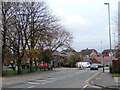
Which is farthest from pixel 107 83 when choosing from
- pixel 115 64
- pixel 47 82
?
pixel 115 64

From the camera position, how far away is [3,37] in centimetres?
4959

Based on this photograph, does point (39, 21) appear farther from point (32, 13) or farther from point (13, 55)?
point (13, 55)

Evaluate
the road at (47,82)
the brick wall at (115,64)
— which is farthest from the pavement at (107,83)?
the brick wall at (115,64)

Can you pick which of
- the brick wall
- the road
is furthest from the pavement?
the brick wall

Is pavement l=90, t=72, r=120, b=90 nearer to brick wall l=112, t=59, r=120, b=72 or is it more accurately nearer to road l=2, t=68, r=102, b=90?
road l=2, t=68, r=102, b=90

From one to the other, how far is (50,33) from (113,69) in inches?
517

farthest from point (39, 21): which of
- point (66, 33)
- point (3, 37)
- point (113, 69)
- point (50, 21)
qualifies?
point (66, 33)

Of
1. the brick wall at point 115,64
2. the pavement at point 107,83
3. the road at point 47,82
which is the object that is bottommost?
the road at point 47,82

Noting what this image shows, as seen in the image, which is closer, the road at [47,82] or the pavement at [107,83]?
the pavement at [107,83]

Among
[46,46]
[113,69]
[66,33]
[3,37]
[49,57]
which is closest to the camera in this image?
[3,37]

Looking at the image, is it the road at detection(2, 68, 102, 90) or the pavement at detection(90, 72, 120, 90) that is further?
the road at detection(2, 68, 102, 90)

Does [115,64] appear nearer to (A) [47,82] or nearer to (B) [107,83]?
(A) [47,82]

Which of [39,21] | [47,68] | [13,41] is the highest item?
[39,21]

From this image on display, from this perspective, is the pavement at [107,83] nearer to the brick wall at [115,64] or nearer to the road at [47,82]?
the road at [47,82]
